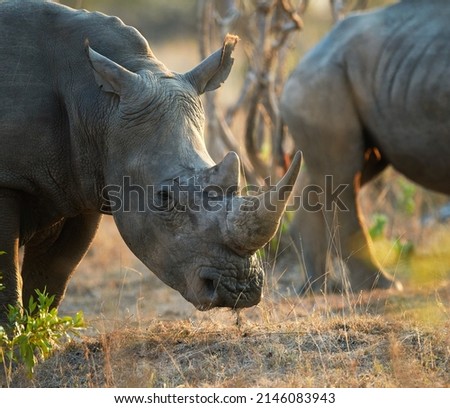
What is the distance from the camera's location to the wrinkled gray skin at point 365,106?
9.22m

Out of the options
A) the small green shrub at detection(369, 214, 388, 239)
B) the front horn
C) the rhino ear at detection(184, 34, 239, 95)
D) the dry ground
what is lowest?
the small green shrub at detection(369, 214, 388, 239)

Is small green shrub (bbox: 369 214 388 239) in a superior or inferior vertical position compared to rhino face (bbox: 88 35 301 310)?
inferior

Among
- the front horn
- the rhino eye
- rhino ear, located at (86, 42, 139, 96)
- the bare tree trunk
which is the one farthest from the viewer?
the bare tree trunk

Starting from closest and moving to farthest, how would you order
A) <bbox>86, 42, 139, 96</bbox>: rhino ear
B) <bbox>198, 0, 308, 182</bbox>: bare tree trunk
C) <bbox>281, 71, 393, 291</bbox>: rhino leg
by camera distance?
1. <bbox>86, 42, 139, 96</bbox>: rhino ear
2. <bbox>281, 71, 393, 291</bbox>: rhino leg
3. <bbox>198, 0, 308, 182</bbox>: bare tree trunk

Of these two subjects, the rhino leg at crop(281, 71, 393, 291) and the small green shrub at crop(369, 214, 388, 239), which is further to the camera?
the small green shrub at crop(369, 214, 388, 239)

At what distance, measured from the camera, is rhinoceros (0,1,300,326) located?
570 centimetres

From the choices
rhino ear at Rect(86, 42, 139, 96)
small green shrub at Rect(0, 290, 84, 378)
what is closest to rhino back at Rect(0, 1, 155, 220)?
rhino ear at Rect(86, 42, 139, 96)

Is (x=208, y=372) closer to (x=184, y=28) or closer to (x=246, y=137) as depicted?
(x=246, y=137)

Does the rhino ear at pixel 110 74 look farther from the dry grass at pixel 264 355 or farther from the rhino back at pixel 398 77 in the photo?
the rhino back at pixel 398 77

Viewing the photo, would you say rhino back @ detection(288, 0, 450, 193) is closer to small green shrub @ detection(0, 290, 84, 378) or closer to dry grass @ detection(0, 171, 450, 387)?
dry grass @ detection(0, 171, 450, 387)

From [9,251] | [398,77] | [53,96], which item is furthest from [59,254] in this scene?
[398,77]

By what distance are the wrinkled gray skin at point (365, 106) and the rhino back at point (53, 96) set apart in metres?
3.13

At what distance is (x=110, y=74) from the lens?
20.1 feet

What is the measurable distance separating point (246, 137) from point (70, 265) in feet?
14.1
